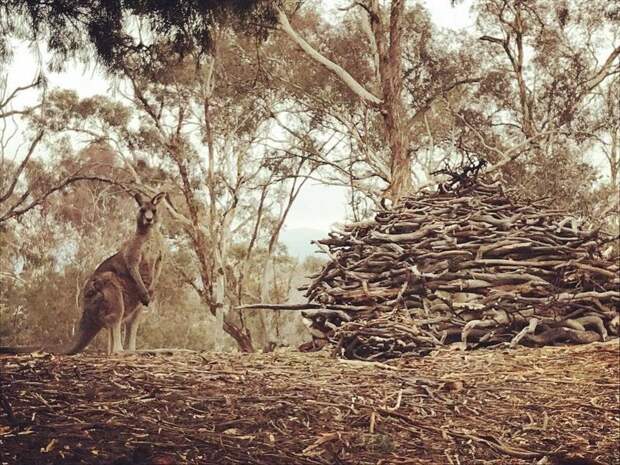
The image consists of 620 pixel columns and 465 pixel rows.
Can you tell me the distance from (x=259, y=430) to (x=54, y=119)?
1351 centimetres

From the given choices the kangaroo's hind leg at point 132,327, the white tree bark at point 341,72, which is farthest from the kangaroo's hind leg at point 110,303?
the white tree bark at point 341,72

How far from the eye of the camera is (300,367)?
294 cm

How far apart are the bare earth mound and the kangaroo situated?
1658mm

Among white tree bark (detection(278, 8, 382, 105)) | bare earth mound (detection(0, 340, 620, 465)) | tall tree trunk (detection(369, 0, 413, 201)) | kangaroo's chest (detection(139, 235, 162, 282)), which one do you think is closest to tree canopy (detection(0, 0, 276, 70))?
bare earth mound (detection(0, 340, 620, 465))

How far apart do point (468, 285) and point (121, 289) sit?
7.34 ft

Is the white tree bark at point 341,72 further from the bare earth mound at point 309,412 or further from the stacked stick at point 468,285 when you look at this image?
the bare earth mound at point 309,412

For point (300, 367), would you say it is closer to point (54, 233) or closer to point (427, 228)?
point (427, 228)

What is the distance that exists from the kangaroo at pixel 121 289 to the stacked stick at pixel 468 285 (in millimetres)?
1250

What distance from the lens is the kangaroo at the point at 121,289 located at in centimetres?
470

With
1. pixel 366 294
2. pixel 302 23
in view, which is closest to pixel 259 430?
pixel 366 294

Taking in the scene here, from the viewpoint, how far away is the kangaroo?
4699 mm

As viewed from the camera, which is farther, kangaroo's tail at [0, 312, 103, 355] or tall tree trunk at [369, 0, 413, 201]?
tall tree trunk at [369, 0, 413, 201]

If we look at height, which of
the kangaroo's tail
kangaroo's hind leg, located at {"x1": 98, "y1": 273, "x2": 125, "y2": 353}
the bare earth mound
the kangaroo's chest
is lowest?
the bare earth mound

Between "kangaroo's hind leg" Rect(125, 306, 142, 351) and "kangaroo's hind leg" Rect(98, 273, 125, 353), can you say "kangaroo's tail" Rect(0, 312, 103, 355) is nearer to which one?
"kangaroo's hind leg" Rect(98, 273, 125, 353)
